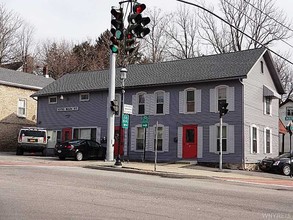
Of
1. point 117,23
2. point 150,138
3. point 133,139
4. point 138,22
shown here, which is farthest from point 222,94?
point 138,22

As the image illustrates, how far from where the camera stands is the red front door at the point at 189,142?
2705 cm

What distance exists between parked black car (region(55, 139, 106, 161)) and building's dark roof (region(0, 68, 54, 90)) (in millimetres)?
14290

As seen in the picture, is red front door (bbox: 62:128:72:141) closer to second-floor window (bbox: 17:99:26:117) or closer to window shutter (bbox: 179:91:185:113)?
second-floor window (bbox: 17:99:26:117)

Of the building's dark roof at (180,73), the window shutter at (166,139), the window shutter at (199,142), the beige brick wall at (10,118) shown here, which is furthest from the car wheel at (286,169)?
the beige brick wall at (10,118)

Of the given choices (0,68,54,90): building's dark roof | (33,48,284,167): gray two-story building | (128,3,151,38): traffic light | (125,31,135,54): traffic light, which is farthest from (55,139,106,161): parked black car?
(128,3,151,38): traffic light

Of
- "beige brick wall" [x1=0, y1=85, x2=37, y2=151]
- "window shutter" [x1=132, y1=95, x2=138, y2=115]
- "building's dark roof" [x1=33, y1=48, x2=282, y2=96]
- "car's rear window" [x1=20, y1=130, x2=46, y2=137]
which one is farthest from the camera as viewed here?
"beige brick wall" [x1=0, y1=85, x2=37, y2=151]

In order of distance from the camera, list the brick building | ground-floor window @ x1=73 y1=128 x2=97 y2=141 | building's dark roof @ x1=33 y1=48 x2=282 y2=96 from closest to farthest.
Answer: building's dark roof @ x1=33 y1=48 x2=282 y2=96 < ground-floor window @ x1=73 y1=128 x2=97 y2=141 < the brick building

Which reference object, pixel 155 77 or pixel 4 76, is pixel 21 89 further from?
pixel 155 77

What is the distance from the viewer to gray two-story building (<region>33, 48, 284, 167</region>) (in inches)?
1027

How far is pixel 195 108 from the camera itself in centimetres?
2759

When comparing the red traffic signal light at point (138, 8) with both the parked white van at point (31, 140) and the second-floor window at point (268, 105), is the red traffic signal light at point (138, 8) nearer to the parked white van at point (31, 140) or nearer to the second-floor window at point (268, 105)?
the second-floor window at point (268, 105)

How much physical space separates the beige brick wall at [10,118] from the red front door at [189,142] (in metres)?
18.8

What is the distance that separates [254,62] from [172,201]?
1798cm

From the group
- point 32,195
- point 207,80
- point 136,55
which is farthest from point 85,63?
point 32,195
